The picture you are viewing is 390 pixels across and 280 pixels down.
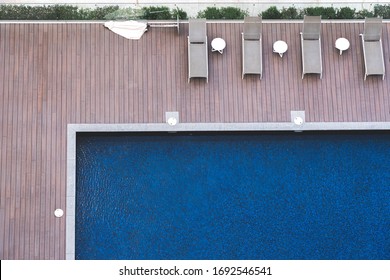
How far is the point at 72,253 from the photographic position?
71.1ft

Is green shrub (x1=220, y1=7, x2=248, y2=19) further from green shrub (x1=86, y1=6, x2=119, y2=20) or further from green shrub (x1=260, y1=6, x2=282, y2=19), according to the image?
green shrub (x1=86, y1=6, x2=119, y2=20)

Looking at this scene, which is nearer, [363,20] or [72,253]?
[72,253]

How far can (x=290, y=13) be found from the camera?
23.8 metres

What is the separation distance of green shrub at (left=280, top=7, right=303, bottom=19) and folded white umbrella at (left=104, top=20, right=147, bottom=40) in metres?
4.04

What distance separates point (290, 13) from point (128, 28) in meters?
4.71

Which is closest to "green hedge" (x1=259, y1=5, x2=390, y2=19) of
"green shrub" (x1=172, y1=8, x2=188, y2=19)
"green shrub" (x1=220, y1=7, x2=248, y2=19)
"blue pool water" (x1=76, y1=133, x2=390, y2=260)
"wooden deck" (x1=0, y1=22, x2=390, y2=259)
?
"wooden deck" (x1=0, y1=22, x2=390, y2=259)

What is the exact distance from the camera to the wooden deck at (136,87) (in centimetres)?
2222

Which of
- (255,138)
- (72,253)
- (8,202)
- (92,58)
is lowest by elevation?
(72,253)

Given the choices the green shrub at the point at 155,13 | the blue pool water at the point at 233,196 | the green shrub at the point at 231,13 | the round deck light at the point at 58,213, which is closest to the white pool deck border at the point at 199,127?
the round deck light at the point at 58,213

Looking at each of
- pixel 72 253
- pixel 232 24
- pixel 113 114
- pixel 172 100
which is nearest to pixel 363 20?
pixel 232 24

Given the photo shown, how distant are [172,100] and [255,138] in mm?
2579

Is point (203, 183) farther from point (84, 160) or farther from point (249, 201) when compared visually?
point (84, 160)

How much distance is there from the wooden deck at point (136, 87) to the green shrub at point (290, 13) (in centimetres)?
44

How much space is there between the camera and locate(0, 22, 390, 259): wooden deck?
22219 millimetres
